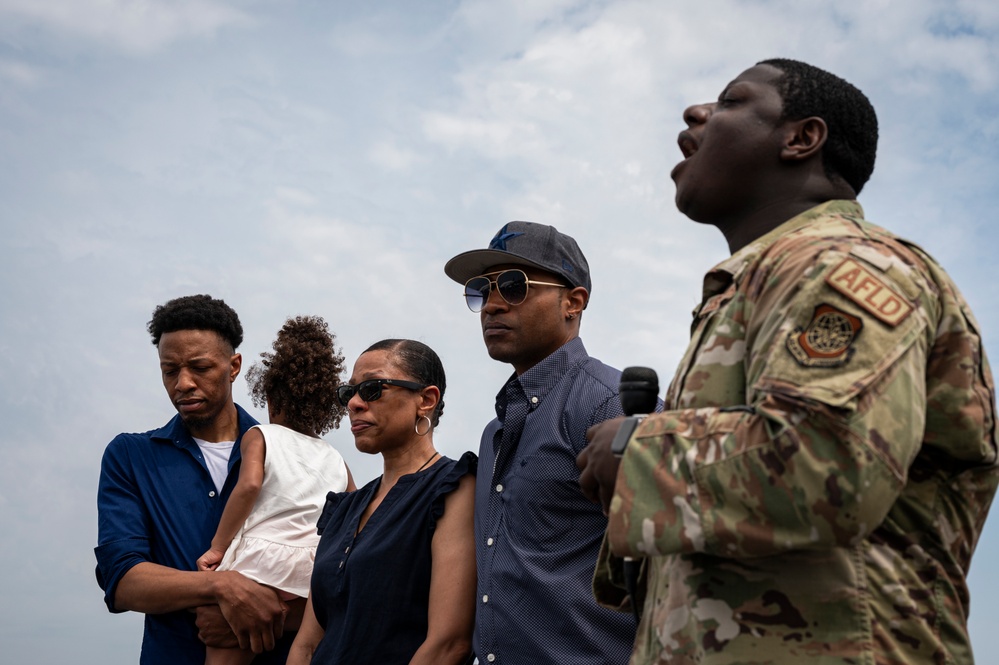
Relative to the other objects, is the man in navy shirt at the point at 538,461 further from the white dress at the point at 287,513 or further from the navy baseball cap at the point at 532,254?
the white dress at the point at 287,513

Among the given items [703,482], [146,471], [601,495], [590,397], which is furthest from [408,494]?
[703,482]

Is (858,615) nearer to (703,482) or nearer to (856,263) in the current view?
(703,482)

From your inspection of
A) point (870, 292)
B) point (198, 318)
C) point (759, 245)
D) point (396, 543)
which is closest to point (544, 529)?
point (396, 543)

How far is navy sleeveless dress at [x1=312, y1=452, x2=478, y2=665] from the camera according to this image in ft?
14.4

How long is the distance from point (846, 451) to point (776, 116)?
3.56 ft

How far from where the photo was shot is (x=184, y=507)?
5461mm

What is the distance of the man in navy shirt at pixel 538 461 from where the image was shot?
3.65 meters

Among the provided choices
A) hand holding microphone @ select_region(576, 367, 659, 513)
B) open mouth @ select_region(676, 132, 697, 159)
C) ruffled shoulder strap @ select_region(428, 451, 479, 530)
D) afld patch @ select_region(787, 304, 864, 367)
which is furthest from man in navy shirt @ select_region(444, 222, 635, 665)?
afld patch @ select_region(787, 304, 864, 367)

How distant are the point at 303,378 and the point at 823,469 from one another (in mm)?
4278

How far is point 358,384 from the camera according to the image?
5.08 metres

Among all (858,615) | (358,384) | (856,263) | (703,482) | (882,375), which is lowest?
(858,615)

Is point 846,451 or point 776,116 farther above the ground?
point 776,116

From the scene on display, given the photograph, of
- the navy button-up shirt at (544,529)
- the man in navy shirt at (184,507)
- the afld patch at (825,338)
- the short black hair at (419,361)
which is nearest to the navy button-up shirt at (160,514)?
the man in navy shirt at (184,507)

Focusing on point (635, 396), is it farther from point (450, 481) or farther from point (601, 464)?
point (450, 481)
